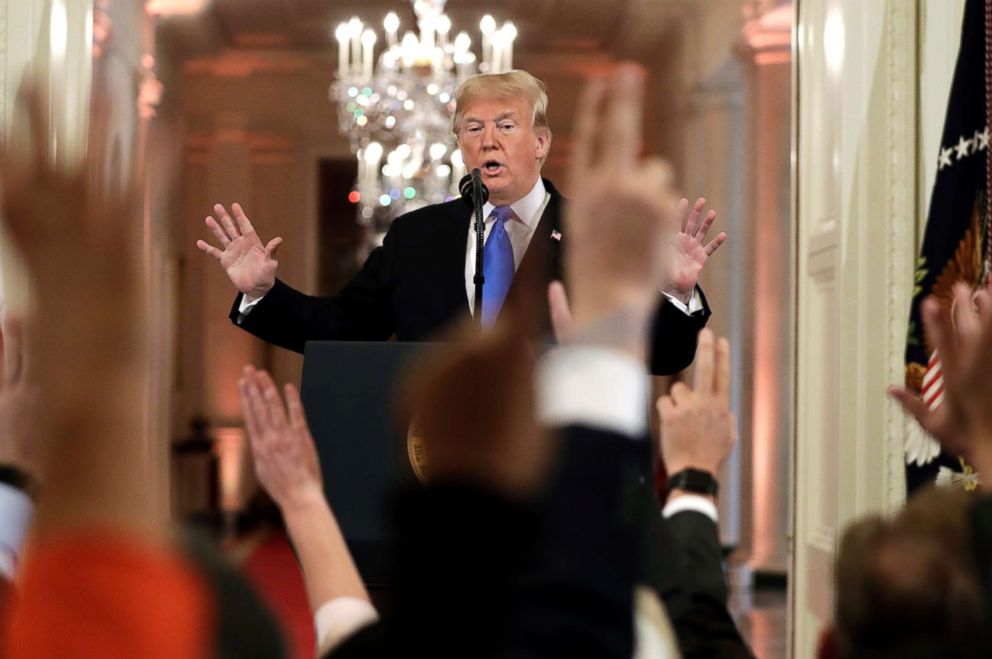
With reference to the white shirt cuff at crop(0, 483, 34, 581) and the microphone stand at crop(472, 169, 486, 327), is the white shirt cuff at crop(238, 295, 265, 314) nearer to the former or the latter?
the microphone stand at crop(472, 169, 486, 327)

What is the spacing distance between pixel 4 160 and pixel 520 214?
2.61 meters

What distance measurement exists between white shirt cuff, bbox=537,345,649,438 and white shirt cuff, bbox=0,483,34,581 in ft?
1.32

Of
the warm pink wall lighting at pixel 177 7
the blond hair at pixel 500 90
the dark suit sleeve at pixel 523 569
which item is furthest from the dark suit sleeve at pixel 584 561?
the warm pink wall lighting at pixel 177 7

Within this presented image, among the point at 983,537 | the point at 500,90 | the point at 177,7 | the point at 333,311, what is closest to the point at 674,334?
the point at 333,311

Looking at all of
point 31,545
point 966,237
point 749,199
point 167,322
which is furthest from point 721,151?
point 31,545

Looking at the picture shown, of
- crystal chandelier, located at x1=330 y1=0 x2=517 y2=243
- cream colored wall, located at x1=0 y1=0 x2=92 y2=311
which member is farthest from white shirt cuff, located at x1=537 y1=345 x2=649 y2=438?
crystal chandelier, located at x1=330 y1=0 x2=517 y2=243

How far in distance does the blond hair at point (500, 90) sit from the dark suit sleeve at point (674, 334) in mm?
941

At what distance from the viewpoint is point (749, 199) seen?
9.77 m

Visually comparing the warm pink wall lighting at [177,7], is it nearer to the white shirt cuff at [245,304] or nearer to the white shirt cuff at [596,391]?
the white shirt cuff at [245,304]

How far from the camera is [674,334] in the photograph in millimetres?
2711

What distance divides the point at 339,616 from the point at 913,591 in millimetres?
514

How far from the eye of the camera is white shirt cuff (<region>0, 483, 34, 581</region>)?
103 centimetres

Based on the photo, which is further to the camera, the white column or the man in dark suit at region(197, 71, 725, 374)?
the white column

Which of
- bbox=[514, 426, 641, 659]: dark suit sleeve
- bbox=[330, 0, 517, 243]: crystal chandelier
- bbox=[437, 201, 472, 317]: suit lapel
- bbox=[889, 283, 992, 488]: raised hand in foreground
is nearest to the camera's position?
bbox=[514, 426, 641, 659]: dark suit sleeve
